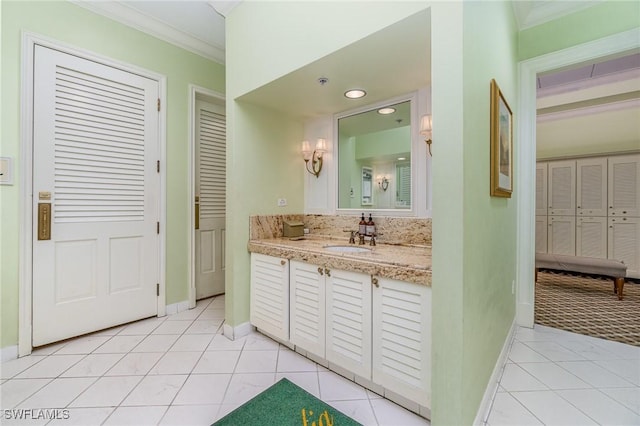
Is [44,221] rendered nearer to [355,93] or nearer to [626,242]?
[355,93]

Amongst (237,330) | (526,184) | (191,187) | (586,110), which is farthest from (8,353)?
(586,110)

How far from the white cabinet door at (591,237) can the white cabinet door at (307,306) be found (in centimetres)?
493

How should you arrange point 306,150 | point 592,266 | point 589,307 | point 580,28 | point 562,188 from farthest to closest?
1. point 562,188
2. point 592,266
3. point 589,307
4. point 306,150
5. point 580,28

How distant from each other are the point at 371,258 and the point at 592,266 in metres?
3.67

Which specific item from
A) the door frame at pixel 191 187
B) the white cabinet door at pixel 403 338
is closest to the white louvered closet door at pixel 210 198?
the door frame at pixel 191 187

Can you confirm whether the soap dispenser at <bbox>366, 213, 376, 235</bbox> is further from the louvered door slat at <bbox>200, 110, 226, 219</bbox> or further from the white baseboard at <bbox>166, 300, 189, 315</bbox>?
the white baseboard at <bbox>166, 300, 189, 315</bbox>

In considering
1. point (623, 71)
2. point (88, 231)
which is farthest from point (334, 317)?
point (623, 71)

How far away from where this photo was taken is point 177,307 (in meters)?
2.94

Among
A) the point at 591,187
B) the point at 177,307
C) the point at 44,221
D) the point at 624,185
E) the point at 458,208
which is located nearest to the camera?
the point at 458,208

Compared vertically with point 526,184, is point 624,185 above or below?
above

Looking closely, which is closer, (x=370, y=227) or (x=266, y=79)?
(x=266, y=79)

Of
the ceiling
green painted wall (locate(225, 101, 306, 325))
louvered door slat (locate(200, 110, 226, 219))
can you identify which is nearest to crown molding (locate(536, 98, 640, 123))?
the ceiling

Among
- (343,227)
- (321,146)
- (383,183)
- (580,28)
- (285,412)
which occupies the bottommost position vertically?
(285,412)

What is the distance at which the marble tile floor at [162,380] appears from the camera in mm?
1510
